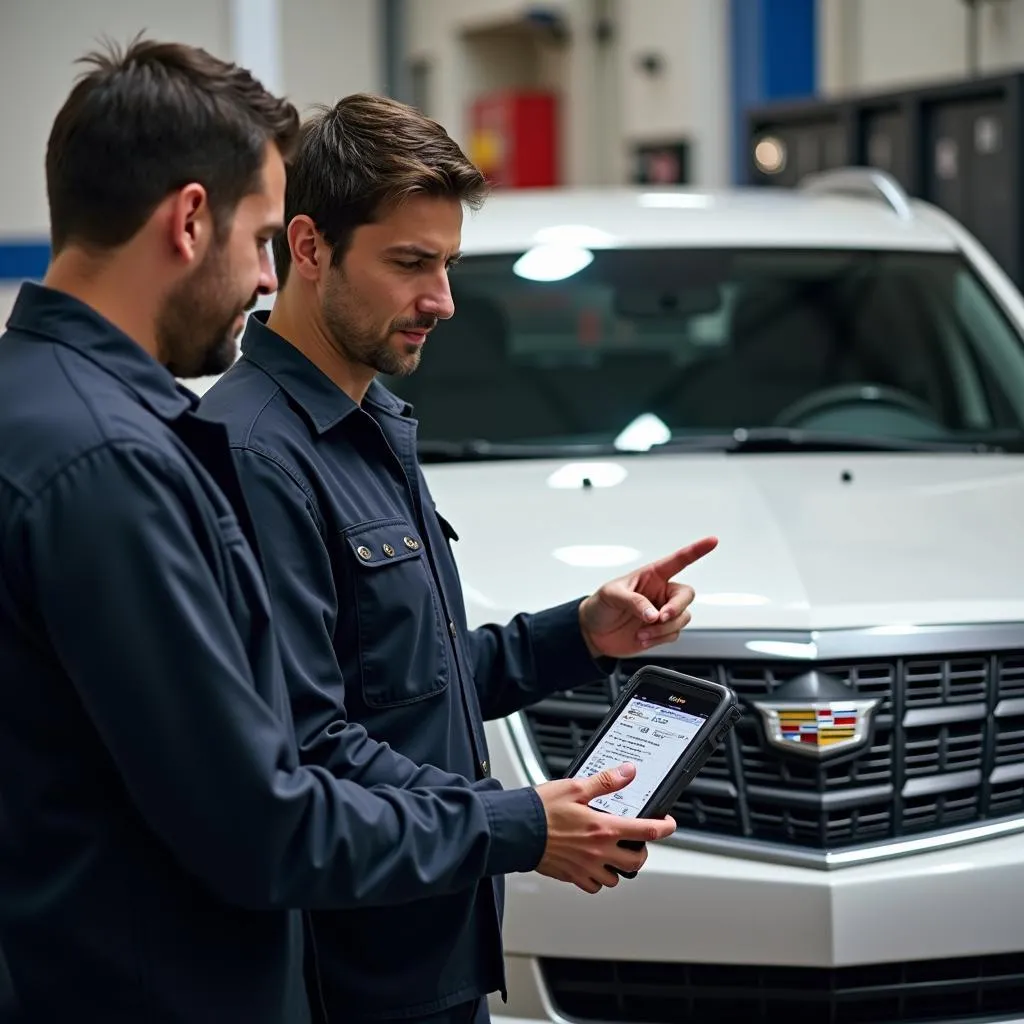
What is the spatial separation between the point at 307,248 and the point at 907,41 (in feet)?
32.7

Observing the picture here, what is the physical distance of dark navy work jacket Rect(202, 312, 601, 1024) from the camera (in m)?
1.86

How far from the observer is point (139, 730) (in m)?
1.46

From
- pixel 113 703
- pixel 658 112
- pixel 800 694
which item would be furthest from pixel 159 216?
pixel 658 112

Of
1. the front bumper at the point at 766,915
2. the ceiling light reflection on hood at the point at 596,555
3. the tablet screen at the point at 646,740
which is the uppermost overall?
the ceiling light reflection on hood at the point at 596,555

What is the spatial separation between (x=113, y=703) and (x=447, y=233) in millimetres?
755

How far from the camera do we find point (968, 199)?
718 centimetres

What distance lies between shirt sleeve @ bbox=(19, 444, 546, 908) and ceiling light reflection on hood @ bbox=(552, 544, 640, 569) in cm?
148

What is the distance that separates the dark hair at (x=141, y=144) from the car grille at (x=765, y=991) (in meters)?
1.68

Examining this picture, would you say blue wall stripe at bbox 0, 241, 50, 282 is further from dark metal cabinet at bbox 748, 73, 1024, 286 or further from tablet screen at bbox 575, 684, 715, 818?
tablet screen at bbox 575, 684, 715, 818

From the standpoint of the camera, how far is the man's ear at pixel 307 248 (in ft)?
6.53

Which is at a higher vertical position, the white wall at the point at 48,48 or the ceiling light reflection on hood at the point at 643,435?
the white wall at the point at 48,48

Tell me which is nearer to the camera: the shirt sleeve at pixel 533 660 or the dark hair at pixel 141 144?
the dark hair at pixel 141 144

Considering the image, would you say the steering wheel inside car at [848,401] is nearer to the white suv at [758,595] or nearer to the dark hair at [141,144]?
the white suv at [758,595]

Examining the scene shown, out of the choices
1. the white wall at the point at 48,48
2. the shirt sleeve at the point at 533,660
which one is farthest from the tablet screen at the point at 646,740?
the white wall at the point at 48,48
